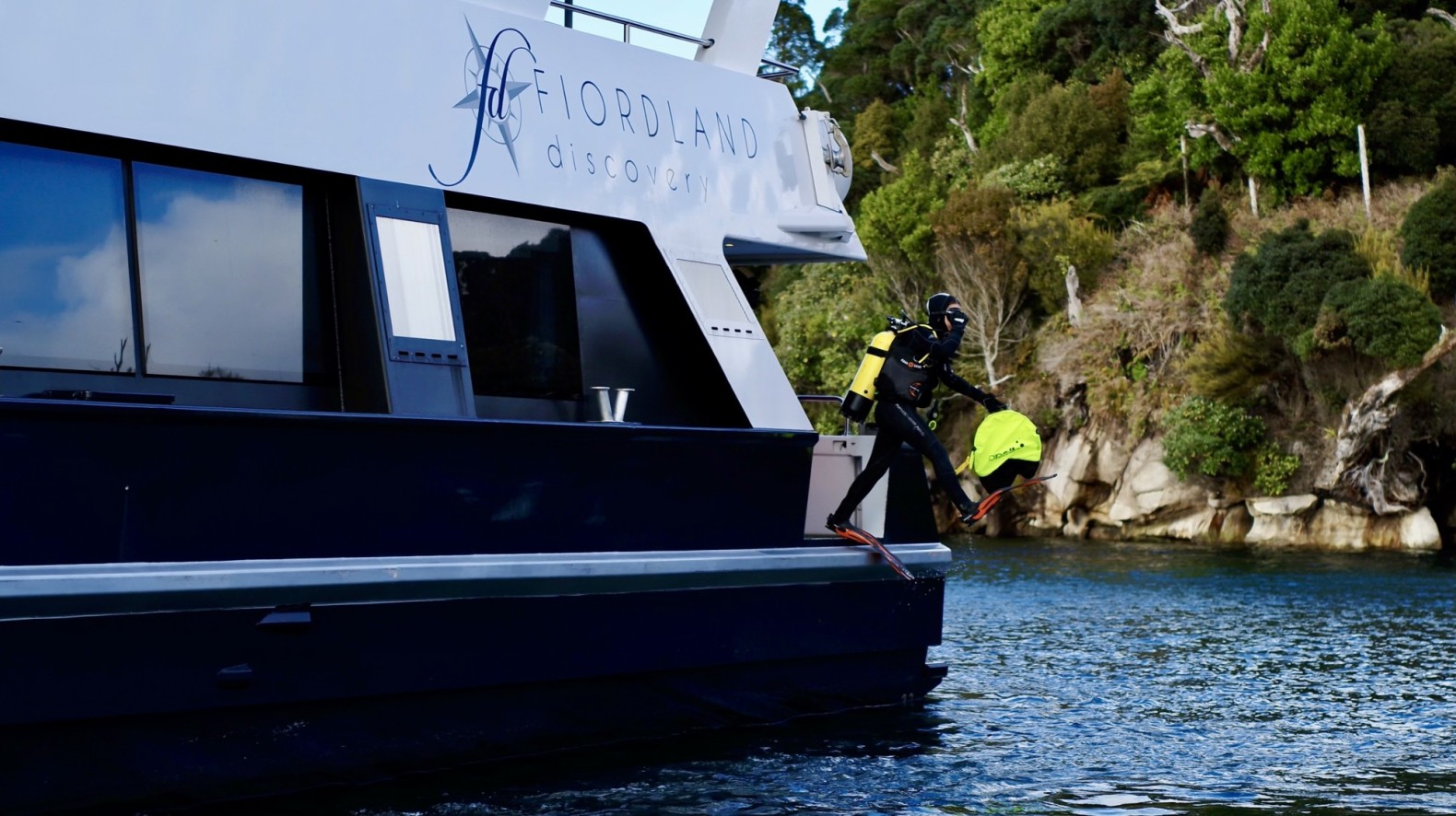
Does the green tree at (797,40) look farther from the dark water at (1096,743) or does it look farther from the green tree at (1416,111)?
the dark water at (1096,743)

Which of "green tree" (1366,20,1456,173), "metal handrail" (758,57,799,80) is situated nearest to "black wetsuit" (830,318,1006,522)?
"metal handrail" (758,57,799,80)

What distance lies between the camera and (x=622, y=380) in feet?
25.2

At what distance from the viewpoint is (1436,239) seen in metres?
27.8

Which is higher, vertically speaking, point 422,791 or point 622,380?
point 622,380

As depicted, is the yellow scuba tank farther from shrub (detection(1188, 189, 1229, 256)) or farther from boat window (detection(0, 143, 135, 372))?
→ shrub (detection(1188, 189, 1229, 256))

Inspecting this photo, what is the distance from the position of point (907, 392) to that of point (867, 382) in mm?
223

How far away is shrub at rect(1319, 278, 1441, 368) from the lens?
2580 centimetres

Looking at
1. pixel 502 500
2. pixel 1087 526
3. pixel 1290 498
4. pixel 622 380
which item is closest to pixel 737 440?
pixel 622 380

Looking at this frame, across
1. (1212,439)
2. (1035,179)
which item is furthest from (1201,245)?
(1035,179)

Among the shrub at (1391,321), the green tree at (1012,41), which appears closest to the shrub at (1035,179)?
the green tree at (1012,41)

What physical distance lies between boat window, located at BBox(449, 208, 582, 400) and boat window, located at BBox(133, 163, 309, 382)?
845 millimetres

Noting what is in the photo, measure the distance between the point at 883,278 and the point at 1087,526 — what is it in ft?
36.6

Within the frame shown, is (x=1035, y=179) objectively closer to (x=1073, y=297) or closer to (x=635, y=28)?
(x=1073, y=297)

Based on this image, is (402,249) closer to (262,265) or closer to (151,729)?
(262,265)
